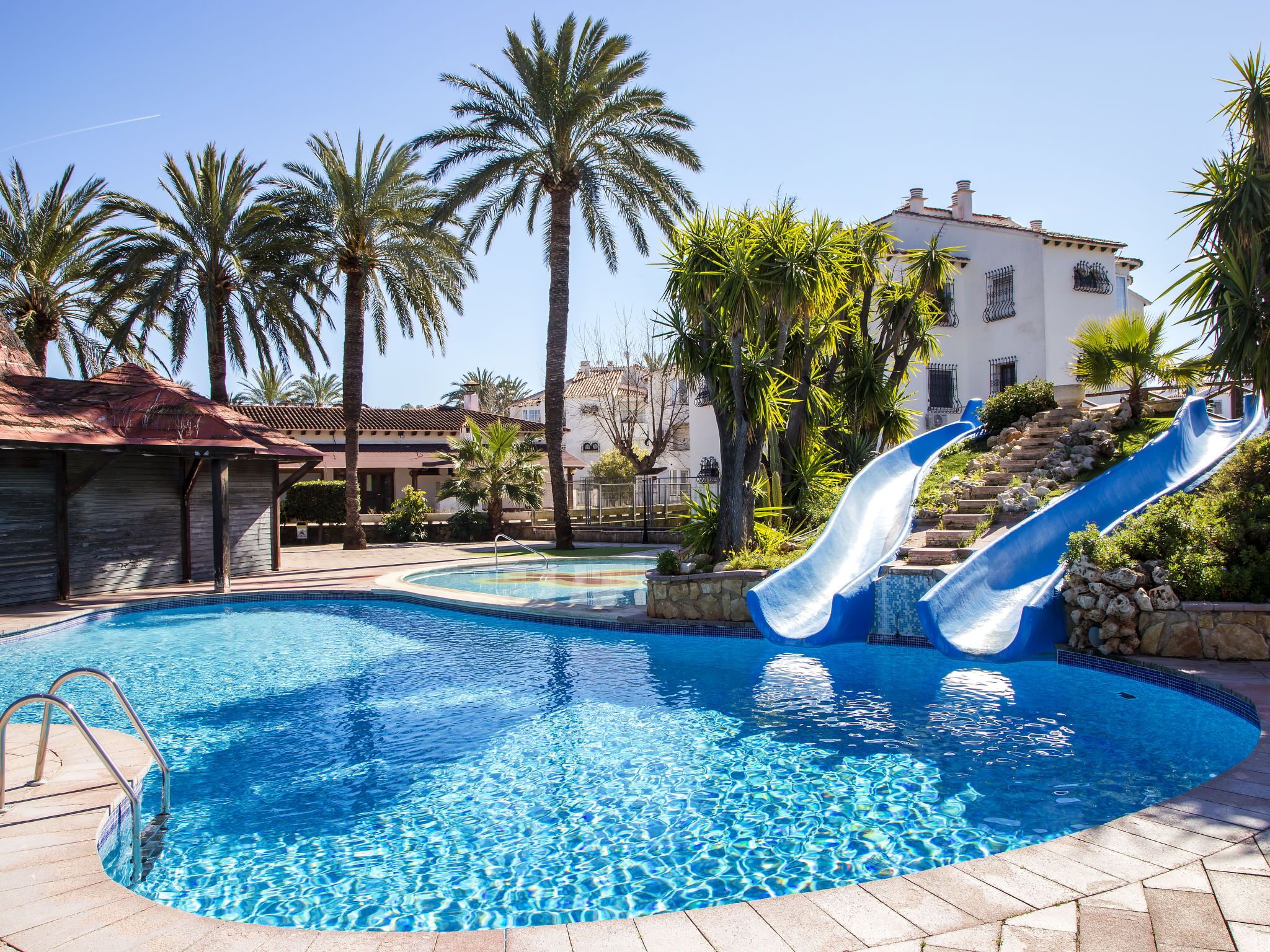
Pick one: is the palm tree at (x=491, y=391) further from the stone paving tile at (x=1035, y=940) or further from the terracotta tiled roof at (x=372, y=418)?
the stone paving tile at (x=1035, y=940)

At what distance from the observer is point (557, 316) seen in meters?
20.8

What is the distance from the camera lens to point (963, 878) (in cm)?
341

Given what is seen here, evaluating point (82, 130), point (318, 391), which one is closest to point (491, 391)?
point (318, 391)

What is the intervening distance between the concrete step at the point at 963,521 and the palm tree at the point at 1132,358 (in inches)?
199

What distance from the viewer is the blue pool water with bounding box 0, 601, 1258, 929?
4457 millimetres

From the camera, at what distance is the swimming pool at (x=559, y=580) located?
13586 millimetres

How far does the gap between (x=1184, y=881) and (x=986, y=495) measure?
9538 millimetres

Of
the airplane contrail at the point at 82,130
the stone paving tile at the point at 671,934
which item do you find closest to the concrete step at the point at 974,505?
the stone paving tile at the point at 671,934

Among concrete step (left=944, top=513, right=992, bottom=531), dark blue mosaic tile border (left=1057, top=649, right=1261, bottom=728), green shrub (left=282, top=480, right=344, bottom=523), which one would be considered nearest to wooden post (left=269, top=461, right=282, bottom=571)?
green shrub (left=282, top=480, right=344, bottom=523)

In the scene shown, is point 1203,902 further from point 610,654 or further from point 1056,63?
point 1056,63

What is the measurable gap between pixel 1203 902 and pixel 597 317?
121ft

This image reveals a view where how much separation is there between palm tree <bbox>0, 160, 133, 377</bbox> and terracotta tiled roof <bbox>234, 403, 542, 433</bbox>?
15.2 m

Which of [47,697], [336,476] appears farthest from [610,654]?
[336,476]

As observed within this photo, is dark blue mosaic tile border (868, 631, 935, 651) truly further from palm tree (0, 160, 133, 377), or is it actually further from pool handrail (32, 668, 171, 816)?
palm tree (0, 160, 133, 377)
